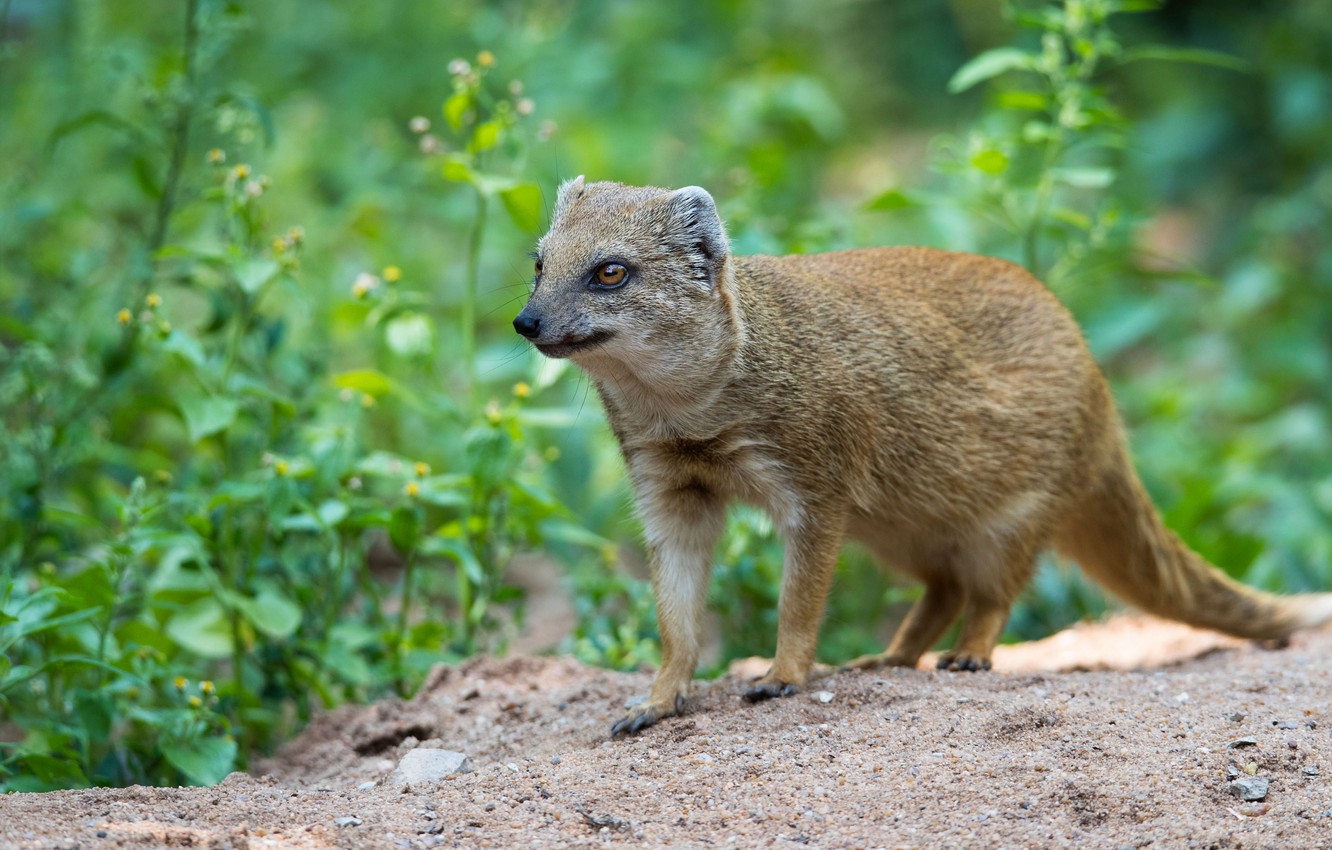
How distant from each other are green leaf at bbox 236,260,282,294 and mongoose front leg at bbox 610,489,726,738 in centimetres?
147

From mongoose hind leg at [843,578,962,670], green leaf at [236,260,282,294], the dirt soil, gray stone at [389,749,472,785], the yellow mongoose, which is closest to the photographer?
the dirt soil

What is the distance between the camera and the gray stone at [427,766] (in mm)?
3787

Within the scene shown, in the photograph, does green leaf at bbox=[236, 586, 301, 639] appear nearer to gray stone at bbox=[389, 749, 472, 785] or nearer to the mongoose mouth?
gray stone at bbox=[389, 749, 472, 785]

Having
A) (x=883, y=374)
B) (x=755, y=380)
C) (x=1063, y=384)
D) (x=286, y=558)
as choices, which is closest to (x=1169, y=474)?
(x=1063, y=384)

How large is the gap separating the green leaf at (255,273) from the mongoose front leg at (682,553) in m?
1.47

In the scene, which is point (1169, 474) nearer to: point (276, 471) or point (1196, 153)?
point (1196, 153)

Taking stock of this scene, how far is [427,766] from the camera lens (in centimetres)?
387

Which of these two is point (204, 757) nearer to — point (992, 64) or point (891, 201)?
point (891, 201)

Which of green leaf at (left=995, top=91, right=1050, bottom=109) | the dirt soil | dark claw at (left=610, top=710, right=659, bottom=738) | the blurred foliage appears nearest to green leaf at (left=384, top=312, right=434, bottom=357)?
the blurred foliage

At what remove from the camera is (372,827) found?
125 inches

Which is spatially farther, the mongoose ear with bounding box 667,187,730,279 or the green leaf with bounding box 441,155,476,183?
the green leaf with bounding box 441,155,476,183

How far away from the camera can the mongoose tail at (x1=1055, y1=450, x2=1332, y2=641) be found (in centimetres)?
524

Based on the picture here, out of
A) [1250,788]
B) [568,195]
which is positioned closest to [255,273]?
[568,195]

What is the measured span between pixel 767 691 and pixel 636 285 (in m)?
1.30
